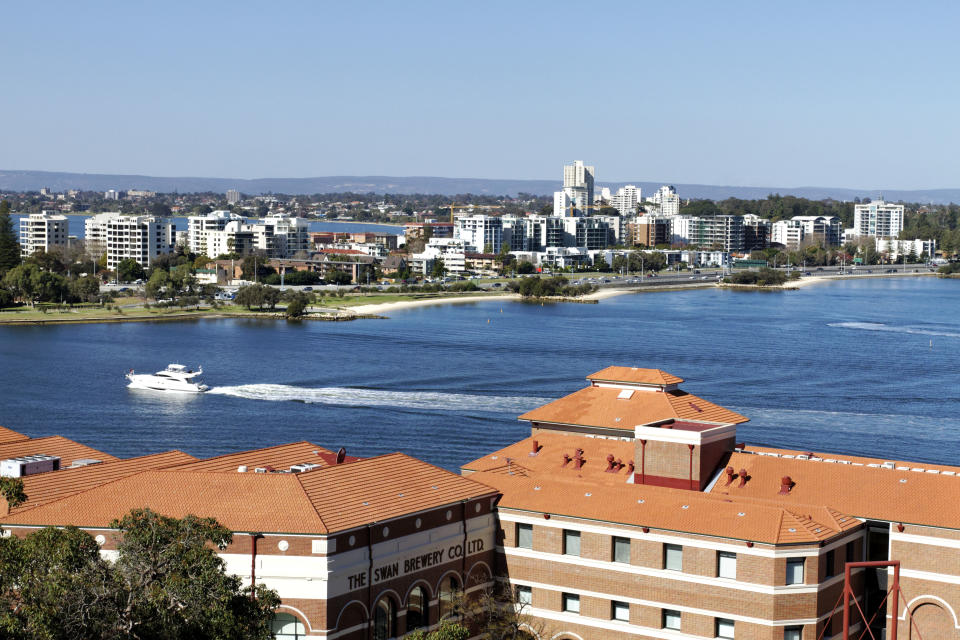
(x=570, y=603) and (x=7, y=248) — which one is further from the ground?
(x=7, y=248)

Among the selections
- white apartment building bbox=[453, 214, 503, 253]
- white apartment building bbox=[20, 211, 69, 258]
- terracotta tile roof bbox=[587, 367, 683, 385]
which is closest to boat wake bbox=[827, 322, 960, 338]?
terracotta tile roof bbox=[587, 367, 683, 385]

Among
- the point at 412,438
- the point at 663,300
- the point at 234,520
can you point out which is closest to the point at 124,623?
the point at 234,520

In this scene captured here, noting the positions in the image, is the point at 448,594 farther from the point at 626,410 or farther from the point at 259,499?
the point at 626,410

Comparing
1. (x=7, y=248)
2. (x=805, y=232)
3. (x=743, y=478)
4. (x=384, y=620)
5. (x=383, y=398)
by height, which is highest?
(x=805, y=232)

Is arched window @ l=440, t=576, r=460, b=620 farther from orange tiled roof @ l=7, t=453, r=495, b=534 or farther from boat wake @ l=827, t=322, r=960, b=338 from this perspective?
boat wake @ l=827, t=322, r=960, b=338

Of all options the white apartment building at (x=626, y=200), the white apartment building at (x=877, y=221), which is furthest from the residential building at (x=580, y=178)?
the white apartment building at (x=877, y=221)

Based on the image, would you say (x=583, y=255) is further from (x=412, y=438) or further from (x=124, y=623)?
(x=124, y=623)

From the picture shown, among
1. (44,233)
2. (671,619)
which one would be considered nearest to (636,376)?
(671,619)
